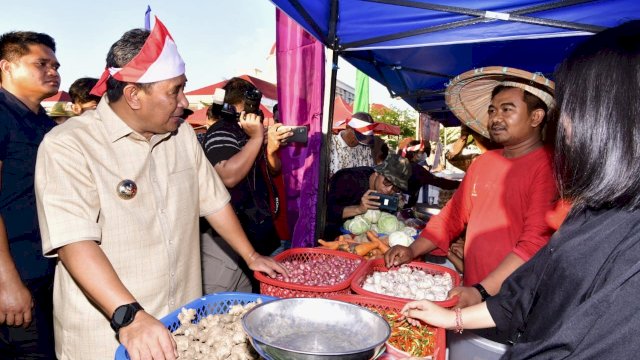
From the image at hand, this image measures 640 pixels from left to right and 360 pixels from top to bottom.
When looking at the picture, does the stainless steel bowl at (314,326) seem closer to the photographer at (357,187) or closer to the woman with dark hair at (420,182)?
the photographer at (357,187)

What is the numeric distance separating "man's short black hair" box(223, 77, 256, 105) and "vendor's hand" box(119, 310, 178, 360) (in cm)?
202

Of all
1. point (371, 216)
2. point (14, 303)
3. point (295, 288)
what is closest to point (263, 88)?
point (371, 216)

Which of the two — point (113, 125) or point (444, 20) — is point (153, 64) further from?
point (444, 20)

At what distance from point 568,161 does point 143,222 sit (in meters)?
1.58

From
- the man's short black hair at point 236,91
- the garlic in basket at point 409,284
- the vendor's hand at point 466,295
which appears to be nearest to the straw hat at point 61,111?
the man's short black hair at point 236,91

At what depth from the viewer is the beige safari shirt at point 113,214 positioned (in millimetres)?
1496

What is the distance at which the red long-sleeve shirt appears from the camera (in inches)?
84.8

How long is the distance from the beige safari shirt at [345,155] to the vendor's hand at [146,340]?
408 cm

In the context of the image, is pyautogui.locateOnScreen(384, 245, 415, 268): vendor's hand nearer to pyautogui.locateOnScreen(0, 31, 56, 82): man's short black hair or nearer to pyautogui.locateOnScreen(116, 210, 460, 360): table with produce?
pyautogui.locateOnScreen(116, 210, 460, 360): table with produce

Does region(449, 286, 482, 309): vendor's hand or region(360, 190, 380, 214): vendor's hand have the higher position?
region(360, 190, 380, 214): vendor's hand

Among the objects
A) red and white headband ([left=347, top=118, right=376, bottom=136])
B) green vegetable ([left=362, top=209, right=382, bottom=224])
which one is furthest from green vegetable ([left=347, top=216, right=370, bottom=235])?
red and white headband ([left=347, top=118, right=376, bottom=136])

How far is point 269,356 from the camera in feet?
3.29

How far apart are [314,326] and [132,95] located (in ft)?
4.07

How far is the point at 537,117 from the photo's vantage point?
8.04 feet
